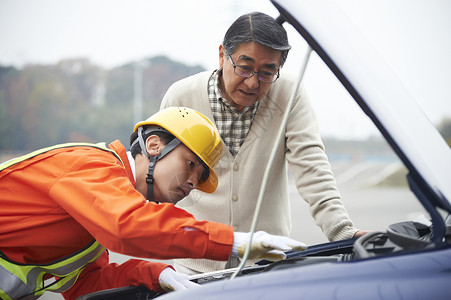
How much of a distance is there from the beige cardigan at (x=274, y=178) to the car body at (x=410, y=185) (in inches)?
21.6

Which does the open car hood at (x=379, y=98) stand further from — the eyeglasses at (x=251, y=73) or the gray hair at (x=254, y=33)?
the eyeglasses at (x=251, y=73)

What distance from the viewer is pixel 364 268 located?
1.04 metres

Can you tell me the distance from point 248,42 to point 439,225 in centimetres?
107

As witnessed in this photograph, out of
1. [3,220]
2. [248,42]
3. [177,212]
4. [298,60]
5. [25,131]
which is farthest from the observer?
[25,131]

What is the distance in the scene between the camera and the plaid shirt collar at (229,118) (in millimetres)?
→ 2034

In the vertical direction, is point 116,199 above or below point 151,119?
below

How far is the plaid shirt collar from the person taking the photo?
203 cm

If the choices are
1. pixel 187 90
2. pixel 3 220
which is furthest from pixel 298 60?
pixel 187 90

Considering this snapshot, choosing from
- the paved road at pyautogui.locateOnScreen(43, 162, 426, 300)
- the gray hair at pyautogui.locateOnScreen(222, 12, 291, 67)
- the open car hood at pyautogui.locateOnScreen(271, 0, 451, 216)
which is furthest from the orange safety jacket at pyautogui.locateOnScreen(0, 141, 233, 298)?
the gray hair at pyautogui.locateOnScreen(222, 12, 291, 67)

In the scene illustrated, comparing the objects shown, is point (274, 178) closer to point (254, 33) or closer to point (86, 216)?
point (254, 33)

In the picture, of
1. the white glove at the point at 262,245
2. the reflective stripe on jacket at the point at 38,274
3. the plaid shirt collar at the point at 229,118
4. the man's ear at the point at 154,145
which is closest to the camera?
the white glove at the point at 262,245

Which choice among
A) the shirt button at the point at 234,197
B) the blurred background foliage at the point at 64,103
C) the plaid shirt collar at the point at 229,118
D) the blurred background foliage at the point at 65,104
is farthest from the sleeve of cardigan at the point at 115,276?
the blurred background foliage at the point at 64,103

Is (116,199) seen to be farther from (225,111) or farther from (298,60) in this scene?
(225,111)

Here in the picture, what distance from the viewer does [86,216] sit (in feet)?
4.19
